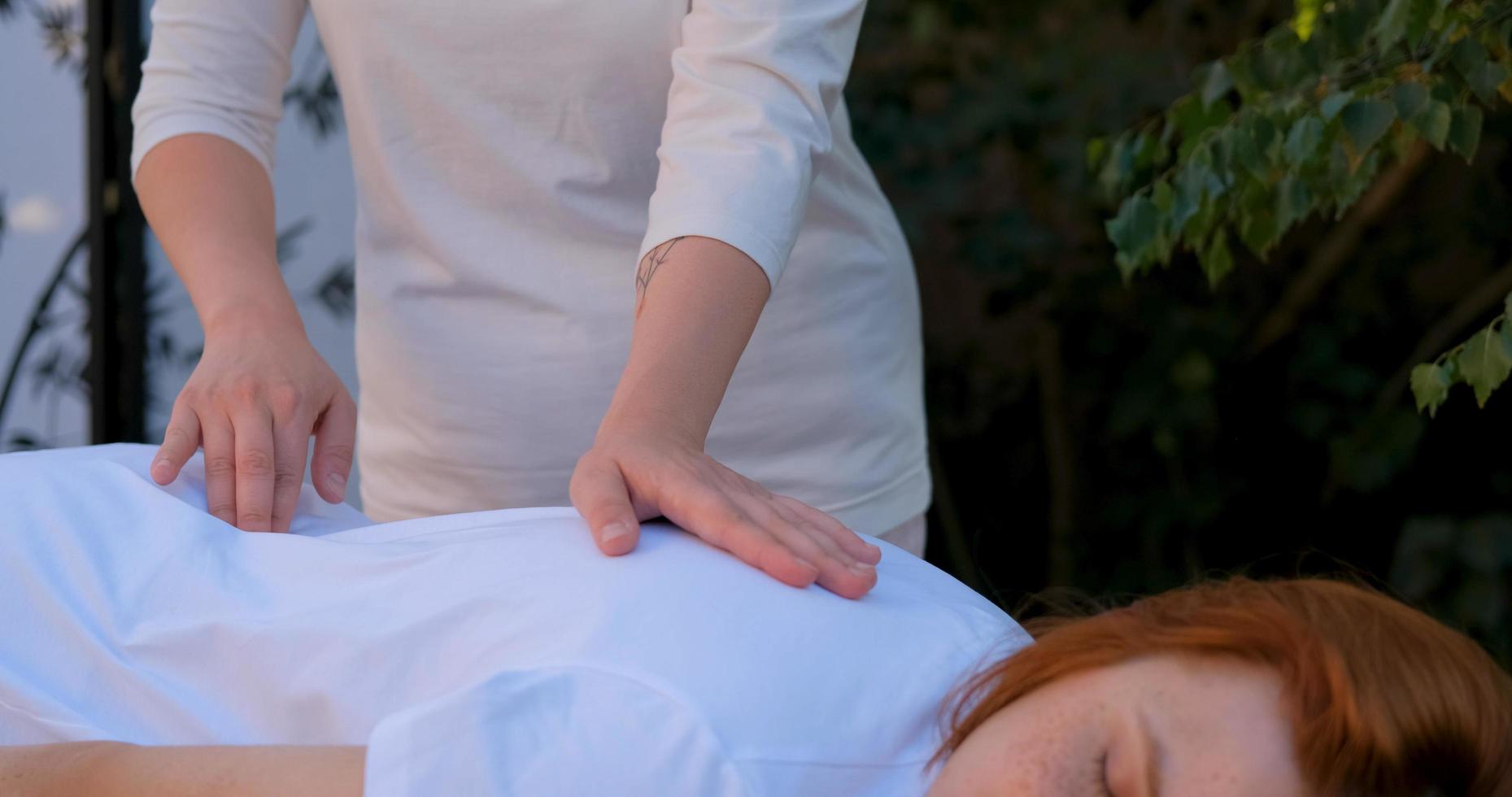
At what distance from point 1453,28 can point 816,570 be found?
2.36 feet

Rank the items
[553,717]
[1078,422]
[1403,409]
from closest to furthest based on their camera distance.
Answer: [553,717] < [1403,409] < [1078,422]

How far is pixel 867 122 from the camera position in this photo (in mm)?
2791

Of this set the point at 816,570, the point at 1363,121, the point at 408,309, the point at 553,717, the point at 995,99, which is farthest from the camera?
the point at 995,99

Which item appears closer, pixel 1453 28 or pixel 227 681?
pixel 227 681

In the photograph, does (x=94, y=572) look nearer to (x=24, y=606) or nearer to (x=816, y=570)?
(x=24, y=606)

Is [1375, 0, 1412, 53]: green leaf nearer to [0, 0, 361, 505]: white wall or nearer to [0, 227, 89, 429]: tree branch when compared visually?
[0, 0, 361, 505]: white wall

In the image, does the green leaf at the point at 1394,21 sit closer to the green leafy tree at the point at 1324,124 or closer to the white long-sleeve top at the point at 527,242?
the green leafy tree at the point at 1324,124

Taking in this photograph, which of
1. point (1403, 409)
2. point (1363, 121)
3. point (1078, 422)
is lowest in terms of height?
point (1078, 422)

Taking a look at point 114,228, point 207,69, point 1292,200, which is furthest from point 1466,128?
point 114,228

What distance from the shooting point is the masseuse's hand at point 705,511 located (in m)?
0.96

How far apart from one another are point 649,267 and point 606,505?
27 cm

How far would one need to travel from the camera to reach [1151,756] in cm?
85

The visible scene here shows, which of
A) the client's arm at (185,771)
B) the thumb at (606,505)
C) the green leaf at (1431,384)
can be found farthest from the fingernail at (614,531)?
the green leaf at (1431,384)

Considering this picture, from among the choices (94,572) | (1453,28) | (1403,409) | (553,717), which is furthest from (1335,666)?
(1403,409)
